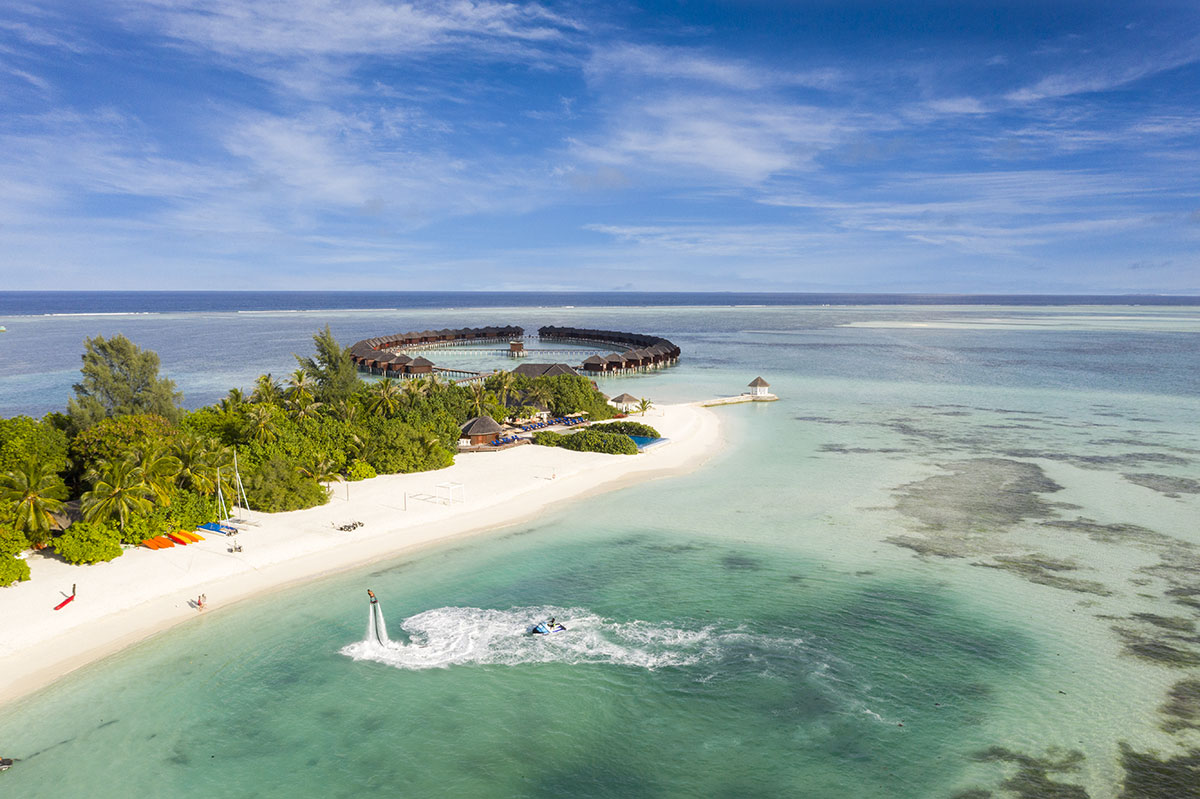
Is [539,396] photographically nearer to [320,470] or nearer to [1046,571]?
[320,470]

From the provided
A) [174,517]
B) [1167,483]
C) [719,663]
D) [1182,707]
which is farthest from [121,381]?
[1167,483]

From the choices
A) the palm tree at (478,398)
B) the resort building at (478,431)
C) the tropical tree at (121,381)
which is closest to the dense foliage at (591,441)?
the resort building at (478,431)

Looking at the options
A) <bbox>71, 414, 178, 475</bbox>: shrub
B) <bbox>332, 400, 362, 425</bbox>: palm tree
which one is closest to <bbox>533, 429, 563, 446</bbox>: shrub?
<bbox>332, 400, 362, 425</bbox>: palm tree

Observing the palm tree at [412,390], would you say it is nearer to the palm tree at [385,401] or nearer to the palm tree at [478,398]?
the palm tree at [385,401]

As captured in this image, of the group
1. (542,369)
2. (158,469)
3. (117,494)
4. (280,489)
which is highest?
(158,469)

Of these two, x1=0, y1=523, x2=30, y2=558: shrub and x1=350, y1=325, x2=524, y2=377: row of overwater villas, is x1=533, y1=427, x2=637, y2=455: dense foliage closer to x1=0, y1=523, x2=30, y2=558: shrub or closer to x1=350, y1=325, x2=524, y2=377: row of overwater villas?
x1=350, y1=325, x2=524, y2=377: row of overwater villas

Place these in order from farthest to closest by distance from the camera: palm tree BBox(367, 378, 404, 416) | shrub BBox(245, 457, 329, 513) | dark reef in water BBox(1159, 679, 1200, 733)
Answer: palm tree BBox(367, 378, 404, 416), shrub BBox(245, 457, 329, 513), dark reef in water BBox(1159, 679, 1200, 733)
